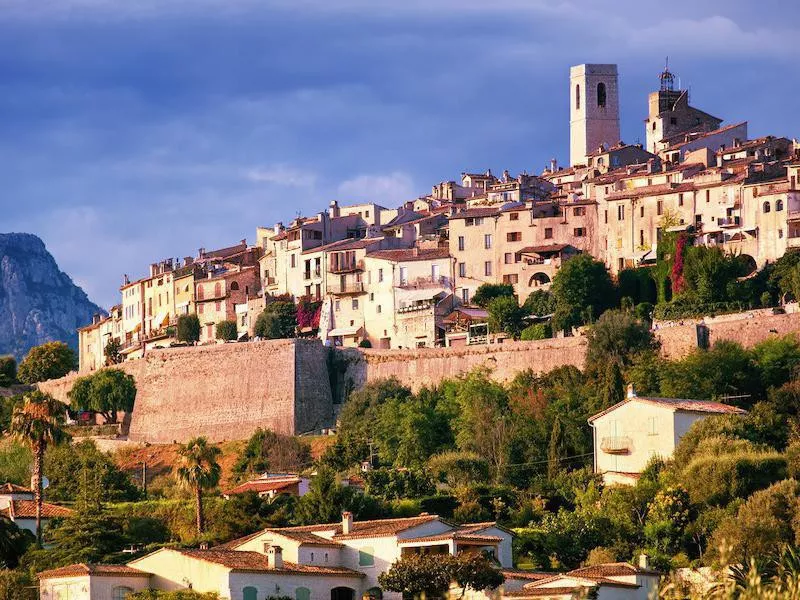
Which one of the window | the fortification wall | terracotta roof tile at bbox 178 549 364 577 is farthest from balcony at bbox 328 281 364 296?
terracotta roof tile at bbox 178 549 364 577

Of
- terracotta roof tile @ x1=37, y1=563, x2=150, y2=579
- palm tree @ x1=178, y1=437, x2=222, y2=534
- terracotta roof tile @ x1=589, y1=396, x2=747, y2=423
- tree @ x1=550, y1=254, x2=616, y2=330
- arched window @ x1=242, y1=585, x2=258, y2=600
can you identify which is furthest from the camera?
tree @ x1=550, y1=254, x2=616, y2=330

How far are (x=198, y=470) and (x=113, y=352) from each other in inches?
1627

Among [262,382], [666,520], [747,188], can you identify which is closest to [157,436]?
[262,382]

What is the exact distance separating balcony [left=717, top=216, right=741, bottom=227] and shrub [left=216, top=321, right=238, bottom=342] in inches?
990

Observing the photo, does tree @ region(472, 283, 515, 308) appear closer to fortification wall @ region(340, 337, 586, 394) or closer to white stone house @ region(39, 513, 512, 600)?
fortification wall @ region(340, 337, 586, 394)

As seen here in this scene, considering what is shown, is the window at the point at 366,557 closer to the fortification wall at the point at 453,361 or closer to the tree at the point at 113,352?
the fortification wall at the point at 453,361

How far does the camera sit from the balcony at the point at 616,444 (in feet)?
206

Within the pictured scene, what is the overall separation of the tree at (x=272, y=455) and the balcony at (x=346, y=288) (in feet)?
42.5

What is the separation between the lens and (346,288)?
89375mm

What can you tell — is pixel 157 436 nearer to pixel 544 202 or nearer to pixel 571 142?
pixel 544 202

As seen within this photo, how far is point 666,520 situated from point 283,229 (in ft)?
160

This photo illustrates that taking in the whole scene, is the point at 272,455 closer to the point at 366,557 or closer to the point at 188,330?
the point at 188,330

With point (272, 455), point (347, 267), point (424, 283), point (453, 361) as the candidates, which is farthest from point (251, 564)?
point (347, 267)

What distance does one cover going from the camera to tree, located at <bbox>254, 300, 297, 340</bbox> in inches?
3511
